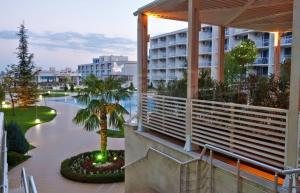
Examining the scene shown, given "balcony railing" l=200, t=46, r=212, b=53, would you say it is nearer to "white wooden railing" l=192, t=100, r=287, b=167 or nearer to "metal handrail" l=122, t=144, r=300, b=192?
"metal handrail" l=122, t=144, r=300, b=192

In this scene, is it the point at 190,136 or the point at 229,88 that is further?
the point at 229,88

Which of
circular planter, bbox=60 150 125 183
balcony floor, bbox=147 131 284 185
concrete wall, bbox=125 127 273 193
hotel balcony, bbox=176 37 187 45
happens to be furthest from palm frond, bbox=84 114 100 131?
hotel balcony, bbox=176 37 187 45

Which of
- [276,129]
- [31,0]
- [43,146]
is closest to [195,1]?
[276,129]

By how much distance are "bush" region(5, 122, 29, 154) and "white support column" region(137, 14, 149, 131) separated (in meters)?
8.92

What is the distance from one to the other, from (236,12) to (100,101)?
21.7ft

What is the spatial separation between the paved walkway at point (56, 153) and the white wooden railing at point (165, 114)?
11.0ft

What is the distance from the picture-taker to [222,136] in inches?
228

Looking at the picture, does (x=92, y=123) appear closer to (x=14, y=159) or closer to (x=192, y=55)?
(x=14, y=159)

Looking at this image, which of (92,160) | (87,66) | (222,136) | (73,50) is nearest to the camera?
(222,136)

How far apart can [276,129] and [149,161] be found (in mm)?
3776

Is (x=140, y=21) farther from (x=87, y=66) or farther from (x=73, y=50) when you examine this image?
(x=87, y=66)

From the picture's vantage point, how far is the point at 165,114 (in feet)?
25.4

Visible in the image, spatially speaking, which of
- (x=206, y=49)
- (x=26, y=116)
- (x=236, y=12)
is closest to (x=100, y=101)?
(x=236, y=12)

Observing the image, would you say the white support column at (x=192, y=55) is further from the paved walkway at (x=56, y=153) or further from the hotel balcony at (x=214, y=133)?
the paved walkway at (x=56, y=153)
